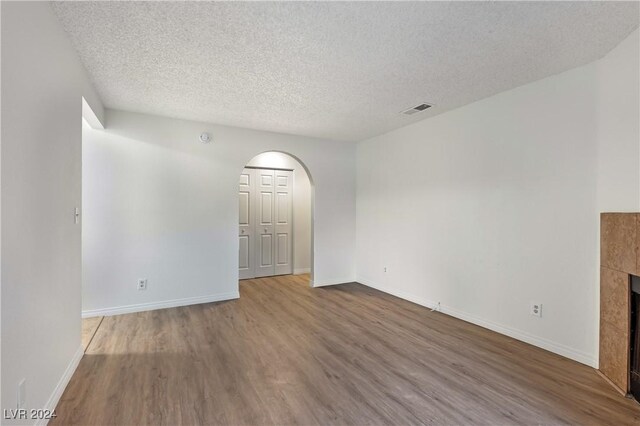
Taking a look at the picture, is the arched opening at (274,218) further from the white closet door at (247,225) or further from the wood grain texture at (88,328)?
the wood grain texture at (88,328)

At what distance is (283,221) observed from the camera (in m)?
6.01

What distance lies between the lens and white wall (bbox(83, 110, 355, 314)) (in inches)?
143

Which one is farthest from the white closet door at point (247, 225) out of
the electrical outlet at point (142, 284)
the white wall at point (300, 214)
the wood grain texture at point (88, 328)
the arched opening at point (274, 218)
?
the wood grain texture at point (88, 328)

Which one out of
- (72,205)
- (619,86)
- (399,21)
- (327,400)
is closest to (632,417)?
(327,400)

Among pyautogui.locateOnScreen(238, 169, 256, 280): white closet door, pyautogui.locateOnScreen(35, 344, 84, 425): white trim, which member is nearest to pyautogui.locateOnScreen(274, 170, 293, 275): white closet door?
pyautogui.locateOnScreen(238, 169, 256, 280): white closet door

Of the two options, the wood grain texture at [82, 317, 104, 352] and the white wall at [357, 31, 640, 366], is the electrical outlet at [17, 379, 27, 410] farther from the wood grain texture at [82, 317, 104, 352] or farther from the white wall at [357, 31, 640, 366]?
the white wall at [357, 31, 640, 366]

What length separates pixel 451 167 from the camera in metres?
3.70

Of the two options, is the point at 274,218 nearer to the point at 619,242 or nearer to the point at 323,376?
the point at 323,376

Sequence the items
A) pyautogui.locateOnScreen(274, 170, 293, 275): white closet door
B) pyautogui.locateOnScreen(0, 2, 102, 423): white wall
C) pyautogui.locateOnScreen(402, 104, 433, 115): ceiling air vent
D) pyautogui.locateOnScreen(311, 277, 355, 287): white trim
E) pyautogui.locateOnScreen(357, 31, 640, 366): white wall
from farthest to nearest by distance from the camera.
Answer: pyautogui.locateOnScreen(274, 170, 293, 275): white closet door < pyautogui.locateOnScreen(311, 277, 355, 287): white trim < pyautogui.locateOnScreen(402, 104, 433, 115): ceiling air vent < pyautogui.locateOnScreen(357, 31, 640, 366): white wall < pyautogui.locateOnScreen(0, 2, 102, 423): white wall

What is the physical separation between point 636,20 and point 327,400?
10.4 feet

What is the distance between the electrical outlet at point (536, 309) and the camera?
9.19 ft

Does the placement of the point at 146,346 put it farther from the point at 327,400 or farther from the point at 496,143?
the point at 496,143

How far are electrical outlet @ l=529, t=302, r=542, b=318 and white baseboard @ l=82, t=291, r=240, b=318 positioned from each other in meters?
3.52

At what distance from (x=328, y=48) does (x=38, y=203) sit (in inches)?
82.4
